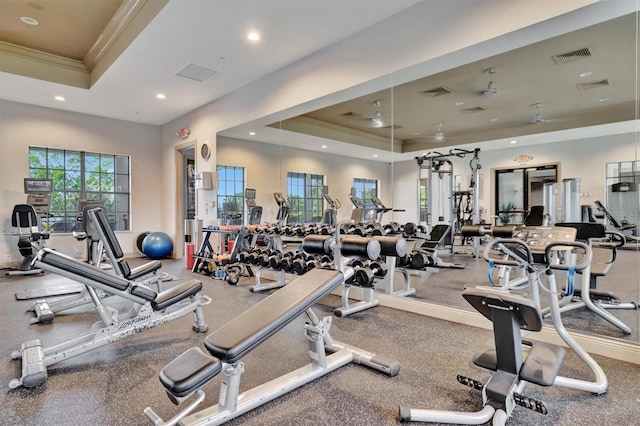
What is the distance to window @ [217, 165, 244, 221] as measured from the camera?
6.11 metres

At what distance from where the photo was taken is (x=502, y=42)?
2.83m

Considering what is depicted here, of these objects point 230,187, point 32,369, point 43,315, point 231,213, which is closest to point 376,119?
point 230,187

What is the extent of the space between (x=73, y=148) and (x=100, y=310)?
596 cm

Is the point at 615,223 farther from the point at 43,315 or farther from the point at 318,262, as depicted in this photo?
the point at 43,315

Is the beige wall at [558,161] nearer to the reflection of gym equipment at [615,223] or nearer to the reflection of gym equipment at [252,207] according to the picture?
the reflection of gym equipment at [615,223]

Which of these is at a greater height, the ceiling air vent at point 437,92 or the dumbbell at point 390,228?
the ceiling air vent at point 437,92

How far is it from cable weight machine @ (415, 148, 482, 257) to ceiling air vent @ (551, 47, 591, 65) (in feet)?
3.67

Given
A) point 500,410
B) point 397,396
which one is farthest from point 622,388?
point 397,396

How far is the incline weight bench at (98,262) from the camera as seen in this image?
2863 mm

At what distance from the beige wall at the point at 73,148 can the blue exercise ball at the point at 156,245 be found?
0.85m

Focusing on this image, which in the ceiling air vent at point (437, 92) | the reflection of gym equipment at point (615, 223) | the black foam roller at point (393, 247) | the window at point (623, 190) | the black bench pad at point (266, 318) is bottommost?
the black bench pad at point (266, 318)

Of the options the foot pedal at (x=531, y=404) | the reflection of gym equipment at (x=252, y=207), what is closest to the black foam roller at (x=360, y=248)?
the foot pedal at (x=531, y=404)

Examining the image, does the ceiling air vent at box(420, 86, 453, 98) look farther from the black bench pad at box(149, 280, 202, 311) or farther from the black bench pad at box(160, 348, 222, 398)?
the black bench pad at box(160, 348, 222, 398)

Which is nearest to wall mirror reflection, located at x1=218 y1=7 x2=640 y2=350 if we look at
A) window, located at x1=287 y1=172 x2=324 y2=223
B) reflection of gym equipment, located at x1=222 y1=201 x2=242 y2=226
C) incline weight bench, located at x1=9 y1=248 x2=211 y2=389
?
window, located at x1=287 y1=172 x2=324 y2=223
